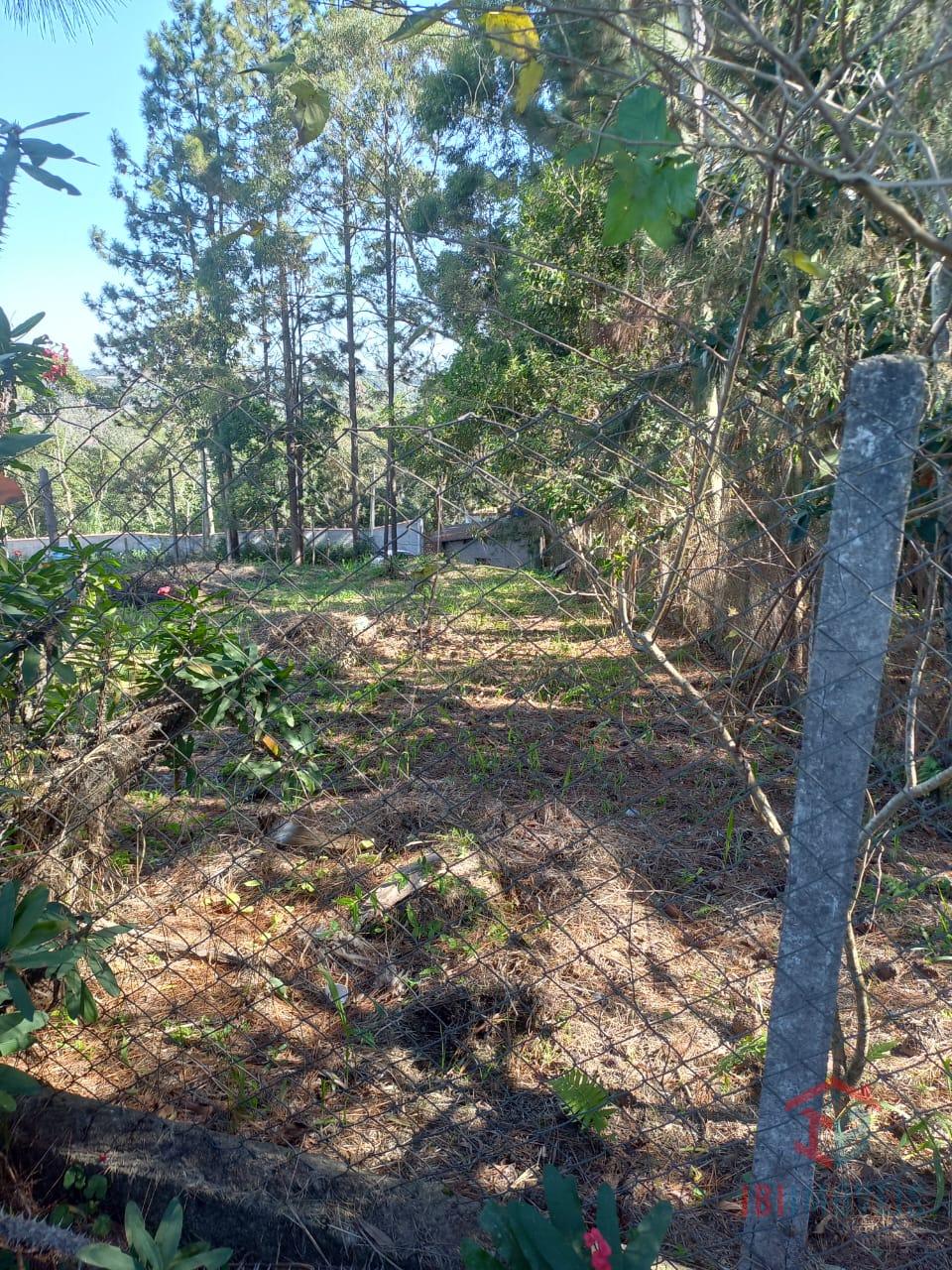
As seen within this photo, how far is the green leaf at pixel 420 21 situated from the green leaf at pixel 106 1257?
1488mm

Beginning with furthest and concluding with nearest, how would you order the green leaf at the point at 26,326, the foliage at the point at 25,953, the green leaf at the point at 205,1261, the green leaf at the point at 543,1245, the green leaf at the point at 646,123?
the green leaf at the point at 26,326
the foliage at the point at 25,953
the green leaf at the point at 205,1261
the green leaf at the point at 543,1245
the green leaf at the point at 646,123

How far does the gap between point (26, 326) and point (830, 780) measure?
1.51 metres

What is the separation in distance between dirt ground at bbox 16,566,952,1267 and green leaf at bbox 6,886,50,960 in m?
0.30

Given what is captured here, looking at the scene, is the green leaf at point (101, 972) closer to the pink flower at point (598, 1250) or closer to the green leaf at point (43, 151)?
the pink flower at point (598, 1250)

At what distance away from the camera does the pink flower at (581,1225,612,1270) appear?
971mm

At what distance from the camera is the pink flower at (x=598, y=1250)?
97 cm

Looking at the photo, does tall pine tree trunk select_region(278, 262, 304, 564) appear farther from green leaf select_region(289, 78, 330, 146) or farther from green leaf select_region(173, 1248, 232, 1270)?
green leaf select_region(173, 1248, 232, 1270)

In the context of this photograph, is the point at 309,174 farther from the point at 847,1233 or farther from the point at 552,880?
the point at 847,1233

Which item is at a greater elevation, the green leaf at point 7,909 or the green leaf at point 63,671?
the green leaf at point 63,671

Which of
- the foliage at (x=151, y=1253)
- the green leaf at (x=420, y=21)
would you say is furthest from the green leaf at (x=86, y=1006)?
the green leaf at (x=420, y=21)

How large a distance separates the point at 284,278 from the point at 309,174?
5.84 ft

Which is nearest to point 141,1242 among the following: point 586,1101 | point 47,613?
point 586,1101

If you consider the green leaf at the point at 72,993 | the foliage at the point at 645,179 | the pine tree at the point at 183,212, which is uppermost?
the pine tree at the point at 183,212

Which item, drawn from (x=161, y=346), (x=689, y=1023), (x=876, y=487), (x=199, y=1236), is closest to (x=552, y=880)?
(x=689, y=1023)
